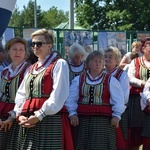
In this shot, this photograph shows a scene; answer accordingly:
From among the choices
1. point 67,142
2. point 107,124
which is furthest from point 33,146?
point 107,124

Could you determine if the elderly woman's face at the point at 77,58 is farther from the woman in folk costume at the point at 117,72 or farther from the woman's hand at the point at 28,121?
the woman's hand at the point at 28,121

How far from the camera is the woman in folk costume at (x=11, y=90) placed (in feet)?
12.3

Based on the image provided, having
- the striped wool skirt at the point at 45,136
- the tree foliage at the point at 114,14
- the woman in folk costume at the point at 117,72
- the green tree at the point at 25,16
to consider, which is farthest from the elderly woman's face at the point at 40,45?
the green tree at the point at 25,16

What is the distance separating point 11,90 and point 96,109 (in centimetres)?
83

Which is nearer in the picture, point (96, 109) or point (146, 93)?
point (96, 109)

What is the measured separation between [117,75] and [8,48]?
Result: 1335 mm

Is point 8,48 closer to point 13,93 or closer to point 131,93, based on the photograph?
point 13,93

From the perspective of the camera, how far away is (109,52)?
471cm

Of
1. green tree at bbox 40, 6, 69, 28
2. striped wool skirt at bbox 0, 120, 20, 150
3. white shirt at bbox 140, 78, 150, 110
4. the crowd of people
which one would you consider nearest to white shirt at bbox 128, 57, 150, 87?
the crowd of people

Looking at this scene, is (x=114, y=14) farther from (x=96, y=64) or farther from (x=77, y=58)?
(x=96, y=64)

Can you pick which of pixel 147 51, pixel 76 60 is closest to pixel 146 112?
pixel 147 51

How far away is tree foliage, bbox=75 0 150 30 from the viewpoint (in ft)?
92.1

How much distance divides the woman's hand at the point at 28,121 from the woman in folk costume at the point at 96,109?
715 mm

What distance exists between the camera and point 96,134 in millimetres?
4035
